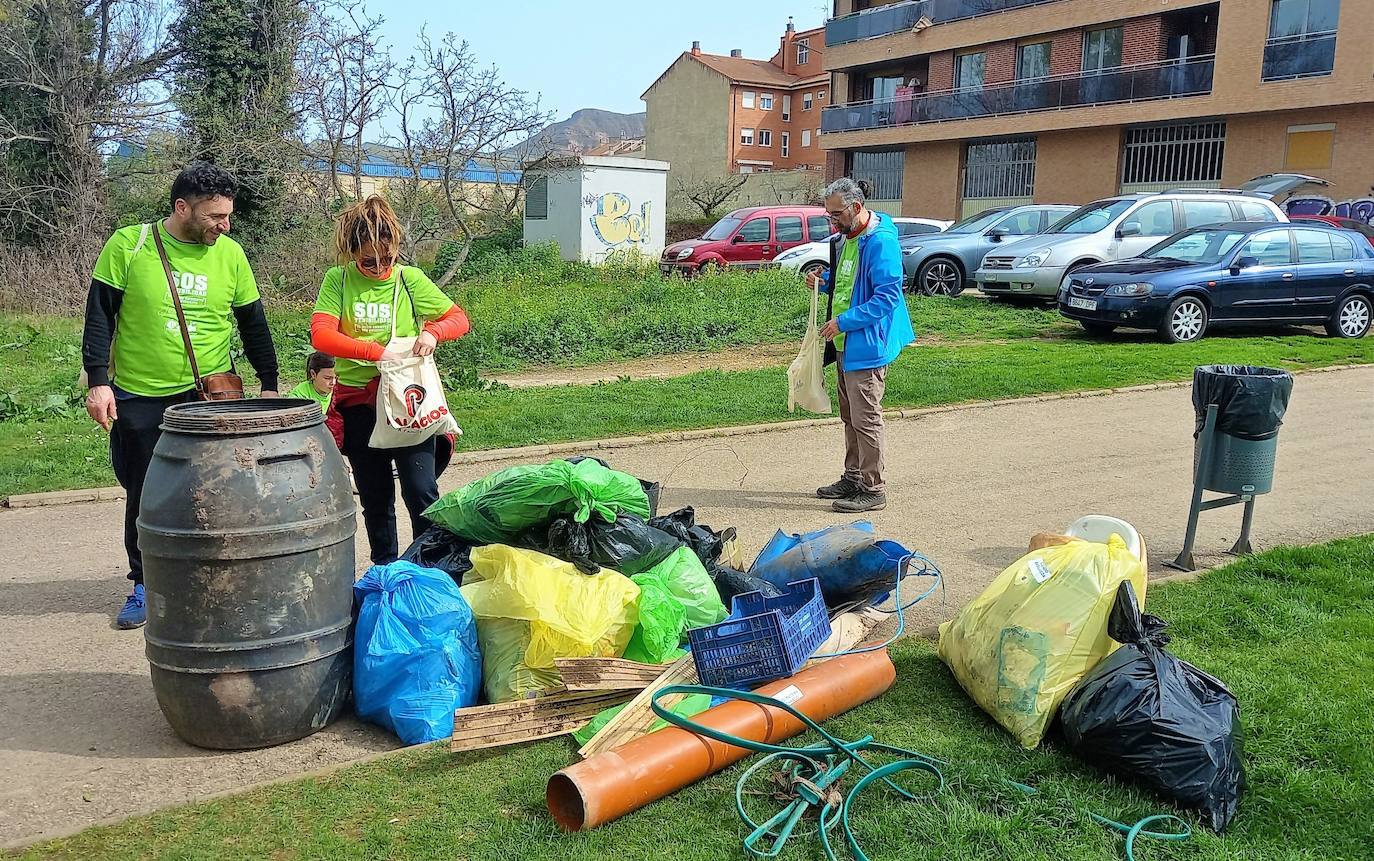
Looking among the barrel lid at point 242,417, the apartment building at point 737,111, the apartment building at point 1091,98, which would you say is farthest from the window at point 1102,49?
the barrel lid at point 242,417

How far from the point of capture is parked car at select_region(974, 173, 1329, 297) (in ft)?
55.0

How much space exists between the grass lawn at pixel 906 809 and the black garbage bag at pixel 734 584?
0.79m

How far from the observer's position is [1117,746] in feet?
11.8

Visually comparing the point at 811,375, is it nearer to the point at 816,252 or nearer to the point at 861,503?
the point at 861,503

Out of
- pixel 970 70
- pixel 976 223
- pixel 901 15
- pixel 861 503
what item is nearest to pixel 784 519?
pixel 861 503

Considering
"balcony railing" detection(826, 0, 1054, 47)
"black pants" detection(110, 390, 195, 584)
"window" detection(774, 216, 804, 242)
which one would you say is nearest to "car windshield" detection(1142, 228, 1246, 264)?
"window" detection(774, 216, 804, 242)

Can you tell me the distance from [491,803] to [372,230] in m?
2.58

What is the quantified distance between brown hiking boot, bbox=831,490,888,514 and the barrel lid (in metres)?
3.89

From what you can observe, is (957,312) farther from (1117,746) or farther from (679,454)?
(1117,746)

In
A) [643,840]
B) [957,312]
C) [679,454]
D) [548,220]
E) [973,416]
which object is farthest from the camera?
[548,220]

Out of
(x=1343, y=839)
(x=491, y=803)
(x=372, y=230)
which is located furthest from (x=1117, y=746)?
(x=372, y=230)

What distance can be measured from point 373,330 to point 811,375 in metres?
3.33

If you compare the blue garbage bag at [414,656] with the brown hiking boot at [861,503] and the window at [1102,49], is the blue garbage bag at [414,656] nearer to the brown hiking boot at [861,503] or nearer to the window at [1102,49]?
the brown hiking boot at [861,503]

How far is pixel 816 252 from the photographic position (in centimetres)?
2070
